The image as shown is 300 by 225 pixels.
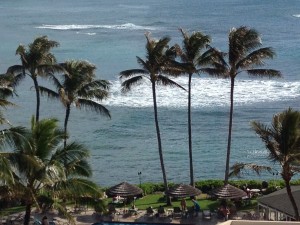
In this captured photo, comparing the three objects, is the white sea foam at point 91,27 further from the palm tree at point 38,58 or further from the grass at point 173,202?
the grass at point 173,202

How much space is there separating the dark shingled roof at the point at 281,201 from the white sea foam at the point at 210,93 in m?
36.0

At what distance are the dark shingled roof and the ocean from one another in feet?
57.4

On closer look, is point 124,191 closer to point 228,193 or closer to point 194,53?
point 228,193

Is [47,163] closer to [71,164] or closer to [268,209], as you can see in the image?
[71,164]

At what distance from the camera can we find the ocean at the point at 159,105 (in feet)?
179

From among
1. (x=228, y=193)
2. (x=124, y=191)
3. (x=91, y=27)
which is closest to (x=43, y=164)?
(x=124, y=191)

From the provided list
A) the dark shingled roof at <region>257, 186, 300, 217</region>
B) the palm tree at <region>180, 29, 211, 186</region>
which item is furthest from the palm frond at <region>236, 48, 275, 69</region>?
the dark shingled roof at <region>257, 186, 300, 217</region>

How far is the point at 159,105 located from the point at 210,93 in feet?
20.4

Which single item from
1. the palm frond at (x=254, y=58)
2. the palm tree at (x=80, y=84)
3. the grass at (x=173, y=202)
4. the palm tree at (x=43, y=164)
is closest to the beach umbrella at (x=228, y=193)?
the grass at (x=173, y=202)

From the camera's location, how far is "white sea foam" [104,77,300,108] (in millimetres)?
68938

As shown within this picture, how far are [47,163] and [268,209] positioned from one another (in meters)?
11.6

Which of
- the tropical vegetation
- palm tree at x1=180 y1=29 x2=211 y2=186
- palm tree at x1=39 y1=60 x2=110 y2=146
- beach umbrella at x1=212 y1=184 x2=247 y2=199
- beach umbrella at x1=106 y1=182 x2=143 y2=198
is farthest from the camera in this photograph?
palm tree at x1=39 y1=60 x2=110 y2=146

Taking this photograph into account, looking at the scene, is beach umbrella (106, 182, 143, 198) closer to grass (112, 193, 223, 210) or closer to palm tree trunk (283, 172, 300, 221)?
grass (112, 193, 223, 210)

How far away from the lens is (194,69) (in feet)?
127
